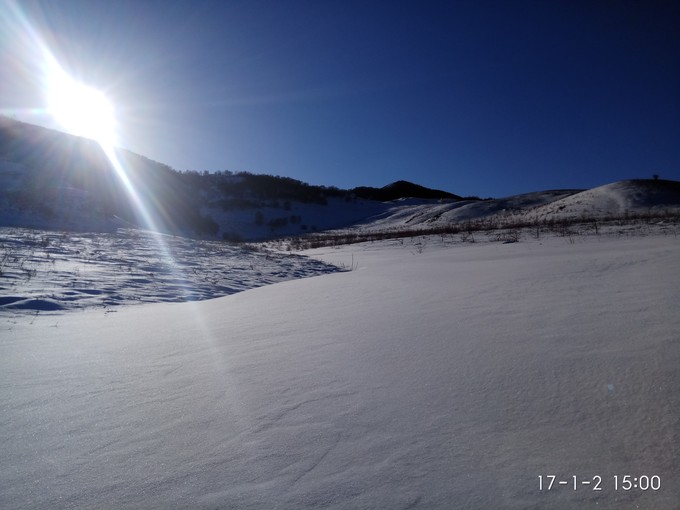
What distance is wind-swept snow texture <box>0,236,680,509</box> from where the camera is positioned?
3.26 ft

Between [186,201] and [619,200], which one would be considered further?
[186,201]

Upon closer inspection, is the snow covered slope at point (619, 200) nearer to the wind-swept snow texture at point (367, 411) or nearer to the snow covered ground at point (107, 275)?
the snow covered ground at point (107, 275)

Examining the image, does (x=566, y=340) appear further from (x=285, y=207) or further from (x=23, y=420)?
(x=285, y=207)

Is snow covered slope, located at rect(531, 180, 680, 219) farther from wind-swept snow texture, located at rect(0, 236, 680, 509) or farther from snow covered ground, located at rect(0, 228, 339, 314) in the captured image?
wind-swept snow texture, located at rect(0, 236, 680, 509)

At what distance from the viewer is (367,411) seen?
1.39m

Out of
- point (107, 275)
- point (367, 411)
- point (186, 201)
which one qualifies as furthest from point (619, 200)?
point (186, 201)

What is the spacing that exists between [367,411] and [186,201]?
41.7 m

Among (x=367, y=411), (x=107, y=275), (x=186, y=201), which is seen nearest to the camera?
(x=367, y=411)

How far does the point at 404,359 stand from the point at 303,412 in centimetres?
67

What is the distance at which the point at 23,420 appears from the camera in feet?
4.85

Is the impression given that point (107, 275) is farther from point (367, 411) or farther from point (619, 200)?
point (619, 200)

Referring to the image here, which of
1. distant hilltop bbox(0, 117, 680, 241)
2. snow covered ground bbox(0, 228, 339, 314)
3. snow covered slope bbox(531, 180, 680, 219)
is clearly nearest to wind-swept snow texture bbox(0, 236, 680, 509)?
snow covered ground bbox(0, 228, 339, 314)

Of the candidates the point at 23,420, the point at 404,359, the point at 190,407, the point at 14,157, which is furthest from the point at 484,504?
the point at 14,157

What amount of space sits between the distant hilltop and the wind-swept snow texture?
52.9 ft
